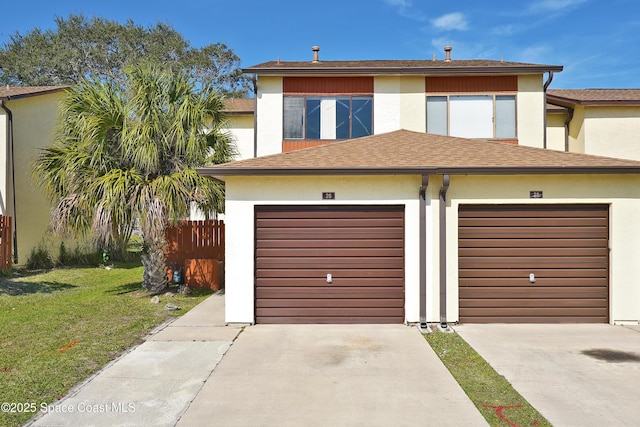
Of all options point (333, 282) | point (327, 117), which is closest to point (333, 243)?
point (333, 282)

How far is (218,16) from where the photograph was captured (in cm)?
1967

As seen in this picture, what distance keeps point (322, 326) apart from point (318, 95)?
7.91 meters

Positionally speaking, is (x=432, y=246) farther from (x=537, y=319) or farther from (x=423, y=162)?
(x=537, y=319)

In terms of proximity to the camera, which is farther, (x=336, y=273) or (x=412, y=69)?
(x=412, y=69)

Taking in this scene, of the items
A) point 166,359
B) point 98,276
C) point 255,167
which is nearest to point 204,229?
point 98,276

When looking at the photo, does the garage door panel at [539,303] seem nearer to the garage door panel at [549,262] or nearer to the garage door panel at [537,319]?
the garage door panel at [537,319]

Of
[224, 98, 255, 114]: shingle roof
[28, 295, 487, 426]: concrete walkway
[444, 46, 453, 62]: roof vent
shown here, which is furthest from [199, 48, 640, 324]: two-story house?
[224, 98, 255, 114]: shingle roof

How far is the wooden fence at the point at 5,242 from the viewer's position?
1321 cm

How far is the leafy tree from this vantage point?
32.5 metres

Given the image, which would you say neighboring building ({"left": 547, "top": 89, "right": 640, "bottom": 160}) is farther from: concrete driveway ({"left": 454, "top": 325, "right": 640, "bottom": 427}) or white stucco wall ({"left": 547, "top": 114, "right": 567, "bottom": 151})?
concrete driveway ({"left": 454, "top": 325, "right": 640, "bottom": 427})

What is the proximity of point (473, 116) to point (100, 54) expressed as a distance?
31.7 metres

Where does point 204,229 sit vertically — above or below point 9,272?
above

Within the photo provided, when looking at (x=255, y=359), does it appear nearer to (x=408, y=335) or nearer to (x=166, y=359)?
(x=166, y=359)

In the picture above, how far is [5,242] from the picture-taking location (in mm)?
13305
